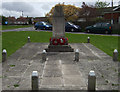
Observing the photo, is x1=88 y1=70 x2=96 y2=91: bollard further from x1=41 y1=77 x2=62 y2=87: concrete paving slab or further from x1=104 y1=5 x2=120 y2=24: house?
x1=104 y1=5 x2=120 y2=24: house

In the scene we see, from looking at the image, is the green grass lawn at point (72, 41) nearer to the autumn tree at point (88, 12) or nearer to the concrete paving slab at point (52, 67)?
the concrete paving slab at point (52, 67)

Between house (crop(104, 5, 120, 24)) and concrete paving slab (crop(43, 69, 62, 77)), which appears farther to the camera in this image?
house (crop(104, 5, 120, 24))

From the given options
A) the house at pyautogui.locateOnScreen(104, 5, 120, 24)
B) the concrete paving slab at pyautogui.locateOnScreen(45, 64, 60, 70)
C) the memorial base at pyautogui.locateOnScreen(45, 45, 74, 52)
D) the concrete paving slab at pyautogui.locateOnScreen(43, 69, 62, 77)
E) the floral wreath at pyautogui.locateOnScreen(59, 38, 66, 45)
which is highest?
the house at pyautogui.locateOnScreen(104, 5, 120, 24)

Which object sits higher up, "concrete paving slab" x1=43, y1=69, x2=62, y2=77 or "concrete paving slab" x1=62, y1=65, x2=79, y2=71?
"concrete paving slab" x1=62, y1=65, x2=79, y2=71

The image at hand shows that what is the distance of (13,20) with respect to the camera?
11669 cm

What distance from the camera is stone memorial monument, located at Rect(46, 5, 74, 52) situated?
41.3 feet

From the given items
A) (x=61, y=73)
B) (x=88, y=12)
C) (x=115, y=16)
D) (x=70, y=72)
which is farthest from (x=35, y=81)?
(x=88, y=12)

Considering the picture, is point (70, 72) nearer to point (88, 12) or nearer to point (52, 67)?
point (52, 67)

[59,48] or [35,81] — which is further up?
[59,48]

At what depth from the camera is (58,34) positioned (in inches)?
520

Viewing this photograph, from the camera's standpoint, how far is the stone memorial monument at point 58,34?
12.6m

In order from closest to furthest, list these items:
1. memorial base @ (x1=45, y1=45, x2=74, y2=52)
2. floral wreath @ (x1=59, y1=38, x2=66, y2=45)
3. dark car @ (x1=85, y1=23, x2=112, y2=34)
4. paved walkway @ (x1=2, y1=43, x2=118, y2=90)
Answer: paved walkway @ (x1=2, y1=43, x2=118, y2=90)
memorial base @ (x1=45, y1=45, x2=74, y2=52)
floral wreath @ (x1=59, y1=38, x2=66, y2=45)
dark car @ (x1=85, y1=23, x2=112, y2=34)

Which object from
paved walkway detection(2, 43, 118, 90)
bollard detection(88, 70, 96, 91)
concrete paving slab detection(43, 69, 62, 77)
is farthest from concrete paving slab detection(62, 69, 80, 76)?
bollard detection(88, 70, 96, 91)

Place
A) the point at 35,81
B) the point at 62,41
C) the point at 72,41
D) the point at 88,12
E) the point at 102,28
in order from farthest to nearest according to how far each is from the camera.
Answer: the point at 88,12 < the point at 102,28 < the point at 72,41 < the point at 62,41 < the point at 35,81
